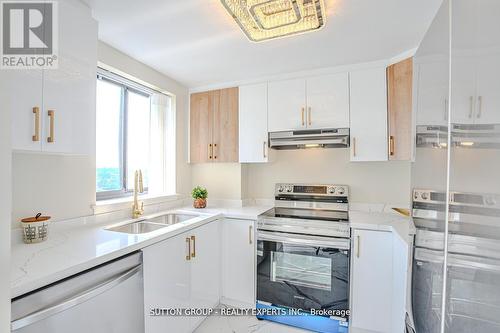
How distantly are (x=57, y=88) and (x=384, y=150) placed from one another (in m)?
2.38

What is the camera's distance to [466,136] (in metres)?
0.45

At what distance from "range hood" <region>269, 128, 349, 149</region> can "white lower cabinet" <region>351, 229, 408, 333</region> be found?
0.83 meters

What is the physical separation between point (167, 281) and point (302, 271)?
107cm

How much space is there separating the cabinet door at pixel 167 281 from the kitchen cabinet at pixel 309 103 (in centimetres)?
144

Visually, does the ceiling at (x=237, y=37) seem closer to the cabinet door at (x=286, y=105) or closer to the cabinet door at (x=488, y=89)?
the cabinet door at (x=286, y=105)

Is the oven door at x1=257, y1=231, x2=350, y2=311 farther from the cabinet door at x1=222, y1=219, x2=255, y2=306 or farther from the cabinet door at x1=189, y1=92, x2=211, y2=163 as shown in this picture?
the cabinet door at x1=189, y1=92, x2=211, y2=163

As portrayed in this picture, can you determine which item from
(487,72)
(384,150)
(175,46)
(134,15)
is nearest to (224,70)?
(175,46)

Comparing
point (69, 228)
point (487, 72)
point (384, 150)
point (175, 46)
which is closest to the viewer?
point (487, 72)

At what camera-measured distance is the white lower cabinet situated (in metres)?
1.69

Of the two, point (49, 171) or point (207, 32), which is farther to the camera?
point (207, 32)

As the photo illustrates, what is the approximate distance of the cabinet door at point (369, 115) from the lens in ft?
6.55

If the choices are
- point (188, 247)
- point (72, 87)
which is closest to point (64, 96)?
point (72, 87)

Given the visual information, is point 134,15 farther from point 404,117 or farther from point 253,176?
point 404,117

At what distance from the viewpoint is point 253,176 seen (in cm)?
279
